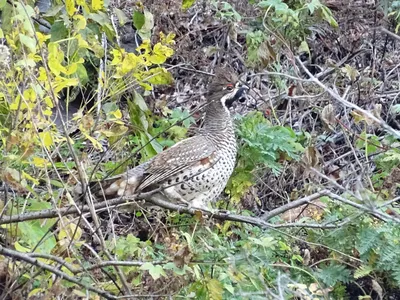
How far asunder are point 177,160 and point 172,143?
0.67 meters

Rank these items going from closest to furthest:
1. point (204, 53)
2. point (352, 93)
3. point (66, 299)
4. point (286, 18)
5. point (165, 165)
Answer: point (66, 299) → point (165, 165) → point (286, 18) → point (352, 93) → point (204, 53)

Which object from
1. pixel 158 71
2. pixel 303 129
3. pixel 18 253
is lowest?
pixel 303 129

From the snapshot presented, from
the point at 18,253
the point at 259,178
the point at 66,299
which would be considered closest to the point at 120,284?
the point at 66,299

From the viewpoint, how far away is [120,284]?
406 centimetres

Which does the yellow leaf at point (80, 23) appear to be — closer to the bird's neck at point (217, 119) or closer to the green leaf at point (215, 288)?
the green leaf at point (215, 288)

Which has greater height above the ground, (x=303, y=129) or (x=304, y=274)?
(x=304, y=274)

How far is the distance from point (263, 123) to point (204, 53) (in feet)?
6.50

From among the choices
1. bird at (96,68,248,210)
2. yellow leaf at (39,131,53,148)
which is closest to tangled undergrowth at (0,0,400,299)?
yellow leaf at (39,131,53,148)

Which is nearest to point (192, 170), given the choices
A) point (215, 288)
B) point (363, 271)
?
point (363, 271)

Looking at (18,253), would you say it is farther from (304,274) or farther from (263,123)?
(263,123)

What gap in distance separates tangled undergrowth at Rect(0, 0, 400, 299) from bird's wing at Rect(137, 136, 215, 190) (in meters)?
0.09

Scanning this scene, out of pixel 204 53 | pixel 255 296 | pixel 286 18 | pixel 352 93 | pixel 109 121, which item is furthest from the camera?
pixel 204 53

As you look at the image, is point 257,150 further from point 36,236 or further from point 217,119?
point 36,236

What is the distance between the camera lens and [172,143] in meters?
6.09
